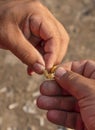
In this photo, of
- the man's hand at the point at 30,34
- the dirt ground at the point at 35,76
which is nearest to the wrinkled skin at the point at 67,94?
the man's hand at the point at 30,34

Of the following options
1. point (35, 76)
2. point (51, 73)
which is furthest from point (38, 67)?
point (35, 76)

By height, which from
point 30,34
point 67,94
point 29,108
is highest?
point 30,34

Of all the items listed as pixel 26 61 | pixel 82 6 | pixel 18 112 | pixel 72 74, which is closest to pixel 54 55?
pixel 26 61

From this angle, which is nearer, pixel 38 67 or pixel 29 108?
pixel 38 67

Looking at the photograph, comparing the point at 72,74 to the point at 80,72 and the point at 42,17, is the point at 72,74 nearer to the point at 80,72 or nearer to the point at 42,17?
the point at 80,72

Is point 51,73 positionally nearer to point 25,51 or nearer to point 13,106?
point 25,51

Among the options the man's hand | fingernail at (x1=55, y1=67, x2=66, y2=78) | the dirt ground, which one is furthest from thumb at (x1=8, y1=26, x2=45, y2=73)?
the dirt ground
